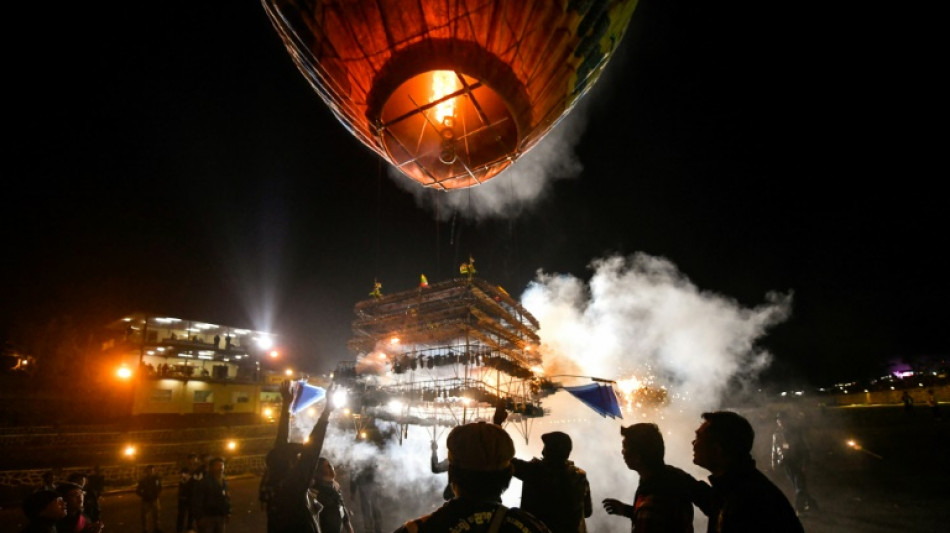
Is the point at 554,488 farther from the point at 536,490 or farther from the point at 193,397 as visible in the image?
the point at 193,397

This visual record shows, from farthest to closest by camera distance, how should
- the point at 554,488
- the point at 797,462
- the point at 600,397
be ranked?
the point at 600,397 < the point at 797,462 < the point at 554,488

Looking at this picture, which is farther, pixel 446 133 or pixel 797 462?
pixel 797 462

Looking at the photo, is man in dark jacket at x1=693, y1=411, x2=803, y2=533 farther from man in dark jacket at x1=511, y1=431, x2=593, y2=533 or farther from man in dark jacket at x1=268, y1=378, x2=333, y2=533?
man in dark jacket at x1=268, y1=378, x2=333, y2=533

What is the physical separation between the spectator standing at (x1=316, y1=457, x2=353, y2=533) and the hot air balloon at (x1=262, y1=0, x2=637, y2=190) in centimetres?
409

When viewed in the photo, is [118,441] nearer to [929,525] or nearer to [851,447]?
[929,525]

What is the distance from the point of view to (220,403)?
1282 inches

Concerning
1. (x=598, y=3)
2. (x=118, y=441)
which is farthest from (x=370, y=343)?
(x=598, y=3)

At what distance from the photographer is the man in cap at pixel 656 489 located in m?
2.43

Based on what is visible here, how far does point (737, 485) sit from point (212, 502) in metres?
7.40

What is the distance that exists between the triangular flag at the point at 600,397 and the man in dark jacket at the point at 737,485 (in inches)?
333

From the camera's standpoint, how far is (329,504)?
4.74 meters

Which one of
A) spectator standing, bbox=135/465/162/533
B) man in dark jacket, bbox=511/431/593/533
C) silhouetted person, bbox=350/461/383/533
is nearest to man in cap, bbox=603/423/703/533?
man in dark jacket, bbox=511/431/593/533

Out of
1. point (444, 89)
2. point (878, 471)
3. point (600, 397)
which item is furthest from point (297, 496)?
point (878, 471)

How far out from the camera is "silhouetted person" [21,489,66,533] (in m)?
2.85
